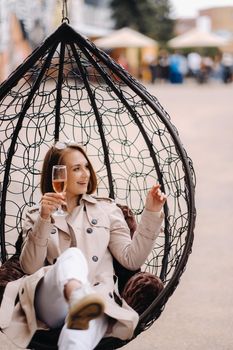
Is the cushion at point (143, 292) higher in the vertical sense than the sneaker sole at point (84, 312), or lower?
lower

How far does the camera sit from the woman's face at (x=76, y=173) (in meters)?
3.53

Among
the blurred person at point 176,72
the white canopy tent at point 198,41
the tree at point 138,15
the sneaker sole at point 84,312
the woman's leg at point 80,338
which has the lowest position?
the woman's leg at point 80,338

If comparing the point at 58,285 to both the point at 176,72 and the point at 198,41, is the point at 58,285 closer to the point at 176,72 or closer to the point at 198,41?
the point at 176,72

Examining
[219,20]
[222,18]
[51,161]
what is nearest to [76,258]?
[51,161]

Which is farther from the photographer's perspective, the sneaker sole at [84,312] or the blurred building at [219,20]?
the blurred building at [219,20]

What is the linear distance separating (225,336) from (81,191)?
1.28 metres

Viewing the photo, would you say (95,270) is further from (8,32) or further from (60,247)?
(8,32)

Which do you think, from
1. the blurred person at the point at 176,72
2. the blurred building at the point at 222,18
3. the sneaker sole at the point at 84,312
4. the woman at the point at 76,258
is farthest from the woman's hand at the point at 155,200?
the blurred building at the point at 222,18

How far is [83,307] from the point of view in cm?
277

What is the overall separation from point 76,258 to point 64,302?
0.65 feet

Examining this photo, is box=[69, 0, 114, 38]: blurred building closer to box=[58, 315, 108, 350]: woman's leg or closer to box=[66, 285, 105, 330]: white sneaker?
box=[58, 315, 108, 350]: woman's leg

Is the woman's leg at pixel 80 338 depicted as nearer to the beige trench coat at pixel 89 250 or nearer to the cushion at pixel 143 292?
the beige trench coat at pixel 89 250

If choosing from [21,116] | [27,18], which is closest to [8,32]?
[27,18]

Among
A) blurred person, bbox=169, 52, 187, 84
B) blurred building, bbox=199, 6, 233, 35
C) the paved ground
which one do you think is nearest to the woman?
the paved ground
